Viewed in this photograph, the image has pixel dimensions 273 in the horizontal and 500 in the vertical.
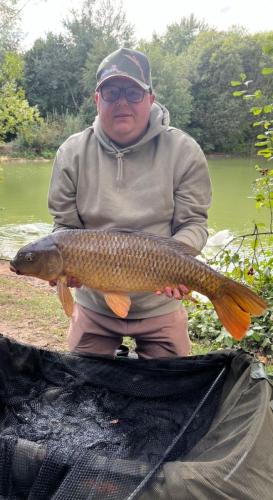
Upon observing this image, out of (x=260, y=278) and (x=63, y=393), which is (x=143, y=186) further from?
(x=260, y=278)

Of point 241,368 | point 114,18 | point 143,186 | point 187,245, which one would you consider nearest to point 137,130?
point 143,186

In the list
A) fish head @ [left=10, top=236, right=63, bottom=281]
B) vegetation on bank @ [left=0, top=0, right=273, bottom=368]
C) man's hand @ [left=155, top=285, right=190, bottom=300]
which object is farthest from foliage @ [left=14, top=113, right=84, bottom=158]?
man's hand @ [left=155, top=285, right=190, bottom=300]

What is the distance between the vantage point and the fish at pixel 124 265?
1.42 meters

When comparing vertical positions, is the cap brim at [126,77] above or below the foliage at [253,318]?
above

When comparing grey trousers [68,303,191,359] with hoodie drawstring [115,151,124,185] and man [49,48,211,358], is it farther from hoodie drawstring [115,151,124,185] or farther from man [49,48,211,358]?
hoodie drawstring [115,151,124,185]

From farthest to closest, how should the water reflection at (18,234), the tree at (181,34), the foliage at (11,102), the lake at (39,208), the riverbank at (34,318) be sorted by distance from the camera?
1. the tree at (181,34)
2. the lake at (39,208)
3. the water reflection at (18,234)
4. the foliage at (11,102)
5. the riverbank at (34,318)

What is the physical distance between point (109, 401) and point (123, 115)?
3.17 feet

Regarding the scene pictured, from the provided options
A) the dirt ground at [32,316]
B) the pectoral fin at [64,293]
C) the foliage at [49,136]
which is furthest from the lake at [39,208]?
the foliage at [49,136]

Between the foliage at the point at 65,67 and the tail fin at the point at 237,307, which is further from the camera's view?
the foliage at the point at 65,67

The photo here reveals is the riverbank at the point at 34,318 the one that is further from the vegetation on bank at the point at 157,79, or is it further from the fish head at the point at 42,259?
the vegetation on bank at the point at 157,79

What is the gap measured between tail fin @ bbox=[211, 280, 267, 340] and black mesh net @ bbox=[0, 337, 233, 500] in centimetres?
17

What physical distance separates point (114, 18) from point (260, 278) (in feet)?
98.0

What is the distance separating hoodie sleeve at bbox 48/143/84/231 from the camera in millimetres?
1625

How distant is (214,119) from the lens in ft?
85.7
